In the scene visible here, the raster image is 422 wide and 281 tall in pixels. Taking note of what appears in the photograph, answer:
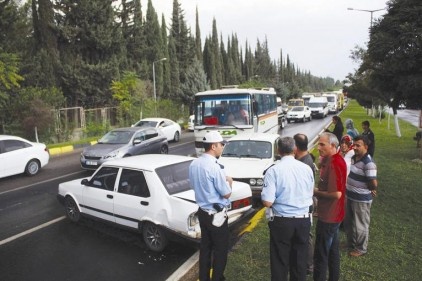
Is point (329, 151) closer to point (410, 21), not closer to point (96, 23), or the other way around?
point (410, 21)

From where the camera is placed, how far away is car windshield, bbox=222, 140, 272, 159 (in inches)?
387

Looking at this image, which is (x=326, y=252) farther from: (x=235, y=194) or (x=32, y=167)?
(x=32, y=167)

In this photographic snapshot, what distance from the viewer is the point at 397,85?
30.1ft

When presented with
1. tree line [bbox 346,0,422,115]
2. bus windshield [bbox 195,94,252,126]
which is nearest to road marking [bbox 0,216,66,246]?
bus windshield [bbox 195,94,252,126]

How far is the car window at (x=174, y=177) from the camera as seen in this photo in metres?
6.32

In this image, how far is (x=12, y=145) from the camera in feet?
41.7

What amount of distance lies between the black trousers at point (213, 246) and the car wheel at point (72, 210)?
3864mm

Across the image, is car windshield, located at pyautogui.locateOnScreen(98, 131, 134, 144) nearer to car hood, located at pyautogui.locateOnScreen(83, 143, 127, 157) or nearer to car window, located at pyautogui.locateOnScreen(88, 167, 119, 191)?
car hood, located at pyautogui.locateOnScreen(83, 143, 127, 157)

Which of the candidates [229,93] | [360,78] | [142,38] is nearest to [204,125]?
[229,93]

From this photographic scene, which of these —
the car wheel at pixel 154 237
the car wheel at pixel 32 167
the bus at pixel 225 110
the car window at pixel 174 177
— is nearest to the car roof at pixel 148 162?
the car window at pixel 174 177

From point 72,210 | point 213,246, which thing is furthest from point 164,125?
point 213,246

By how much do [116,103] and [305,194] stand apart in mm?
32896

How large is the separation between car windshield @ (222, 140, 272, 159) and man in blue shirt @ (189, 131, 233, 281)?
532 centimetres

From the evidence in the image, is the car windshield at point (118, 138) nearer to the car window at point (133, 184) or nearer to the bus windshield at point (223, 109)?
the bus windshield at point (223, 109)
